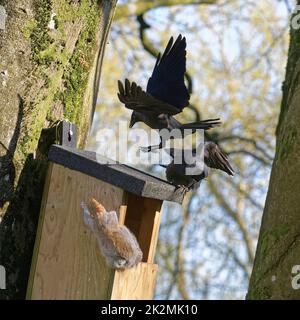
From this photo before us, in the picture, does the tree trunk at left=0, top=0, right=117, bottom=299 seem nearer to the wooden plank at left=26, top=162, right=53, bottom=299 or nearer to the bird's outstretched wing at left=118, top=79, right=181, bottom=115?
the wooden plank at left=26, top=162, right=53, bottom=299

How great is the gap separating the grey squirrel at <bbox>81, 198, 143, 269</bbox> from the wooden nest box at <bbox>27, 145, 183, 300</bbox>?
52 mm

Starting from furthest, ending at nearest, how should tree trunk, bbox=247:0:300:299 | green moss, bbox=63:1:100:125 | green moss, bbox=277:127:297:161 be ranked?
green moss, bbox=277:127:297:161 < tree trunk, bbox=247:0:300:299 < green moss, bbox=63:1:100:125

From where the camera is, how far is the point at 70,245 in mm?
3111

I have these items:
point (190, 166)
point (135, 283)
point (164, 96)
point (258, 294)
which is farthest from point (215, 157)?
point (258, 294)

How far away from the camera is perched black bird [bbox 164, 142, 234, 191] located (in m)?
3.21

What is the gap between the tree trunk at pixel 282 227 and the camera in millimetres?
3783

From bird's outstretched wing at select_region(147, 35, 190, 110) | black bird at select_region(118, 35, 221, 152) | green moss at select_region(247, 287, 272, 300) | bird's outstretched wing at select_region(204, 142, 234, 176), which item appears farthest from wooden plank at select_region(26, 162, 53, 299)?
green moss at select_region(247, 287, 272, 300)

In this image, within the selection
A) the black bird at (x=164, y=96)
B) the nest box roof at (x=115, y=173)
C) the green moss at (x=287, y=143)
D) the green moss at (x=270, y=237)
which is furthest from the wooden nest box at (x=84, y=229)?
the green moss at (x=287, y=143)

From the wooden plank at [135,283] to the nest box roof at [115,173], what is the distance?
0.96 feet

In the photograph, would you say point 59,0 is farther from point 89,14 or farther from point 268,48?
point 268,48

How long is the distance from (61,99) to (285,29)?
652 cm

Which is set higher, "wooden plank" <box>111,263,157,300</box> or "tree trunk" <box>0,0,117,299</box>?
"tree trunk" <box>0,0,117,299</box>

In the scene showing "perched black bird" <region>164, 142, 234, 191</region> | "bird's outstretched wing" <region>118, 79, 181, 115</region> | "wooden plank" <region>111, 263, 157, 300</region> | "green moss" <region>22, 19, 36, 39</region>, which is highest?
"green moss" <region>22, 19, 36, 39</region>

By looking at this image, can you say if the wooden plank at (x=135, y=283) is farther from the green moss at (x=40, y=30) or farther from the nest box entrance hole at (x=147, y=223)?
the green moss at (x=40, y=30)
